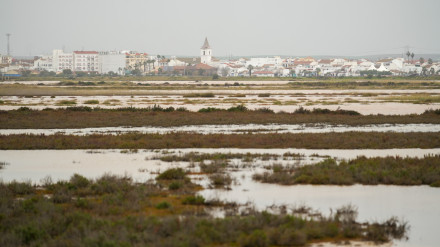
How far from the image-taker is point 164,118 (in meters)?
42.5

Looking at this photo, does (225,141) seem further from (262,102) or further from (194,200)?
(262,102)

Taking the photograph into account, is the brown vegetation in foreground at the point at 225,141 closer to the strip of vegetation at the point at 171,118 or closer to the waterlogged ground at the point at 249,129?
the waterlogged ground at the point at 249,129

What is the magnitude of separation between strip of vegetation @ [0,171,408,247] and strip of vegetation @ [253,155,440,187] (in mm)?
4195

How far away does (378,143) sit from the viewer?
27.9 metres

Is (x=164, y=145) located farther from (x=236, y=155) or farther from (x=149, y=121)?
(x=149, y=121)

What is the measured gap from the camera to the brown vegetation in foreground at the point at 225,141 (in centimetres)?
2739

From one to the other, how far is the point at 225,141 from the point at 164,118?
47.8 feet

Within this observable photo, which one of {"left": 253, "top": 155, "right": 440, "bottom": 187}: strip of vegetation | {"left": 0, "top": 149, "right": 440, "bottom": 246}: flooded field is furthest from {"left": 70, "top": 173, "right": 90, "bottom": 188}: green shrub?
{"left": 253, "top": 155, "right": 440, "bottom": 187}: strip of vegetation

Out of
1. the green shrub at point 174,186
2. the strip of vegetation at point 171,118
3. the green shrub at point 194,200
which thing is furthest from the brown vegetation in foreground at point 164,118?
the green shrub at point 194,200

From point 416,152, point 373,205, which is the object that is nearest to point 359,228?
point 373,205

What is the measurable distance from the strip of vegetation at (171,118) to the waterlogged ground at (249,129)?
58.0 inches

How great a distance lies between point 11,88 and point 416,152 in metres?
82.0

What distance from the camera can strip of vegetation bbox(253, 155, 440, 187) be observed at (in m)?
18.8

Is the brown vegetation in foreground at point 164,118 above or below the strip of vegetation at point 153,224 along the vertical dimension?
below
